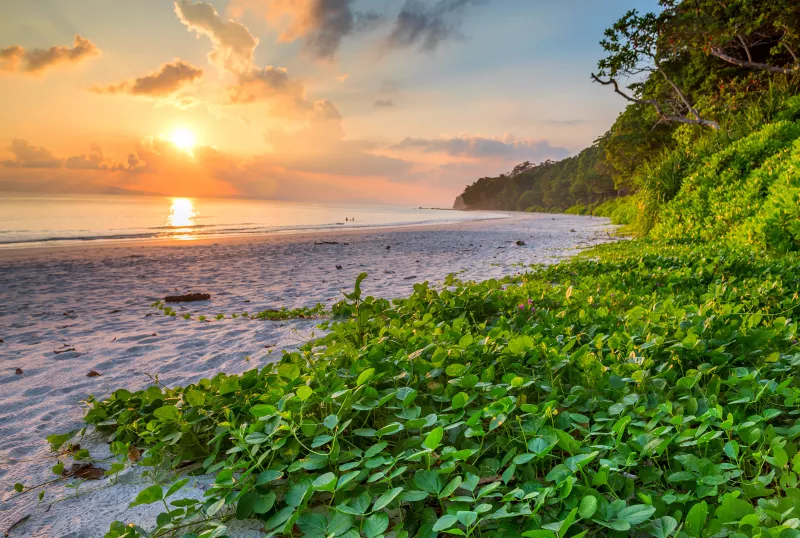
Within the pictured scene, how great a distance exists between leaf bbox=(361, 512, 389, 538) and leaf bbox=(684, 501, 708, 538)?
960mm

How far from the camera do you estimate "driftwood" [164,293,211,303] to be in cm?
662

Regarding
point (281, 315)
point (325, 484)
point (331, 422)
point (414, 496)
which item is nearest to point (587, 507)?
point (414, 496)

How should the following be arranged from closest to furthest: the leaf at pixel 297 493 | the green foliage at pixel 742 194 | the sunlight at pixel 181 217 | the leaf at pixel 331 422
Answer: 1. the leaf at pixel 297 493
2. the leaf at pixel 331 422
3. the green foliage at pixel 742 194
4. the sunlight at pixel 181 217

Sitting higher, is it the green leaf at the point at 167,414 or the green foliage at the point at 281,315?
the green leaf at the point at 167,414

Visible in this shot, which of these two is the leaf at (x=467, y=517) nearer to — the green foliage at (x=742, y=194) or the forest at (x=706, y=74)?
the green foliage at (x=742, y=194)

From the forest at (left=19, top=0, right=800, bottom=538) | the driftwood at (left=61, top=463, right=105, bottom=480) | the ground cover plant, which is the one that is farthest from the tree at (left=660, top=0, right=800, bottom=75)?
the driftwood at (left=61, top=463, right=105, bottom=480)

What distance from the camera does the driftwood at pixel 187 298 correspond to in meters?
6.62

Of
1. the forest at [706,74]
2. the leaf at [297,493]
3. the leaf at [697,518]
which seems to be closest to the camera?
the leaf at [697,518]

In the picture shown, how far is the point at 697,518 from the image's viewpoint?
1.30 metres

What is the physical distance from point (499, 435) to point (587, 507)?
0.58 m

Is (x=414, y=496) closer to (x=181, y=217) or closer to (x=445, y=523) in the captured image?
(x=445, y=523)

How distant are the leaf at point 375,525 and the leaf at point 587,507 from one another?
634mm

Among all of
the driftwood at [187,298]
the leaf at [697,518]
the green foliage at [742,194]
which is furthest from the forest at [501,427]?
the driftwood at [187,298]

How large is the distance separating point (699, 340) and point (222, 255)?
504 inches
